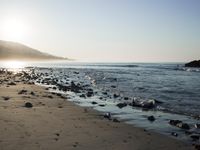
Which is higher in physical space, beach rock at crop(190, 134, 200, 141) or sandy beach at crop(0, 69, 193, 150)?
sandy beach at crop(0, 69, 193, 150)

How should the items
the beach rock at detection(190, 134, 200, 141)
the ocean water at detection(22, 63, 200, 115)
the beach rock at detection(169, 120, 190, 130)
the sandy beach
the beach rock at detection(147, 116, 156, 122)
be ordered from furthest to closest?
the ocean water at detection(22, 63, 200, 115) < the beach rock at detection(147, 116, 156, 122) < the beach rock at detection(169, 120, 190, 130) < the beach rock at detection(190, 134, 200, 141) < the sandy beach

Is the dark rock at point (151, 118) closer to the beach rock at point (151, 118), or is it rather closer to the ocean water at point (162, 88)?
the beach rock at point (151, 118)

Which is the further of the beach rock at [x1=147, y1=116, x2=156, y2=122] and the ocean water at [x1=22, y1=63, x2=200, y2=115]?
the ocean water at [x1=22, y1=63, x2=200, y2=115]

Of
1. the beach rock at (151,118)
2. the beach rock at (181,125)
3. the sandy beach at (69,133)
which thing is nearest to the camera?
the sandy beach at (69,133)

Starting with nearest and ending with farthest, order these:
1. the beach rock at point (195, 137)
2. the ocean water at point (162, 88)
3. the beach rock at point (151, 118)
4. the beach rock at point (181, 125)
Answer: the beach rock at point (195, 137)
the beach rock at point (181, 125)
the beach rock at point (151, 118)
the ocean water at point (162, 88)

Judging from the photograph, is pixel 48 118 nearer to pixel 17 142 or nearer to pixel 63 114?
pixel 63 114

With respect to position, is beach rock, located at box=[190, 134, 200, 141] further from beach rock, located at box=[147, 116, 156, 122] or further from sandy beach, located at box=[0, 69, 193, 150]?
beach rock, located at box=[147, 116, 156, 122]

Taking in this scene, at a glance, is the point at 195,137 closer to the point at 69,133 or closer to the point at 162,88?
the point at 69,133

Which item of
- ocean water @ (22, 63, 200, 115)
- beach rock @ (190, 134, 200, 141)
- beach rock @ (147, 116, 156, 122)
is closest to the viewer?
beach rock @ (190, 134, 200, 141)

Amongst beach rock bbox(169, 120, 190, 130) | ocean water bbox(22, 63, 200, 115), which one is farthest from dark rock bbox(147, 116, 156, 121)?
ocean water bbox(22, 63, 200, 115)

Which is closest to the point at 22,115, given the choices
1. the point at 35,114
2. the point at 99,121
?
the point at 35,114

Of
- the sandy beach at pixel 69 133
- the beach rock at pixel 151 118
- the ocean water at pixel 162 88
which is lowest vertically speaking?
the ocean water at pixel 162 88

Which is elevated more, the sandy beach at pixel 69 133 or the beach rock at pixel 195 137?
the sandy beach at pixel 69 133

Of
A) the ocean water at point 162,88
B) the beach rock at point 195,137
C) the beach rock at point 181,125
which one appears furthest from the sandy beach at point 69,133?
the ocean water at point 162,88
